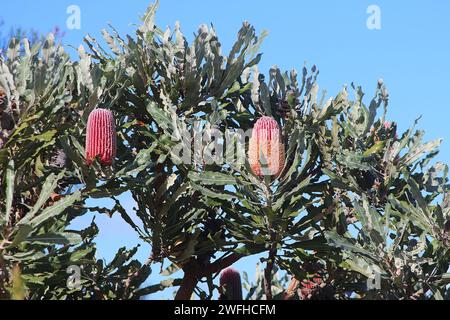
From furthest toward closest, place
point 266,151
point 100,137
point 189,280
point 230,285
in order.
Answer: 1. point 230,285
2. point 189,280
3. point 266,151
4. point 100,137

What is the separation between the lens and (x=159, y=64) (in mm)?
7801

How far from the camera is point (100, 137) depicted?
643 cm

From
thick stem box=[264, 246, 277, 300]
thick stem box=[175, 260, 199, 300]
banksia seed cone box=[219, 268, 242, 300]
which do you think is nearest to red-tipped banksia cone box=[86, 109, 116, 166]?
thick stem box=[175, 260, 199, 300]

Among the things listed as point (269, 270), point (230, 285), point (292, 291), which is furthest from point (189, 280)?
point (292, 291)

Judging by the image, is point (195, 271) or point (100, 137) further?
point (195, 271)

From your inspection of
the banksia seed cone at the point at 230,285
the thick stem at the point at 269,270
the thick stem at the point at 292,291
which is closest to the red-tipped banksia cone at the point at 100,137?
the thick stem at the point at 269,270

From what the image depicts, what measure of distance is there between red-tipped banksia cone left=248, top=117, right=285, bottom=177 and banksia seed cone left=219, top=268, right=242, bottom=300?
5.31 ft

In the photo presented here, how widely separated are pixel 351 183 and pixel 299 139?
3.30 ft

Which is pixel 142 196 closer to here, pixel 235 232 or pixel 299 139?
pixel 235 232

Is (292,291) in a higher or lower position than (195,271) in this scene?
lower

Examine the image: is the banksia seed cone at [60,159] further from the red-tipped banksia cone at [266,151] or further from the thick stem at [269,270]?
the thick stem at [269,270]

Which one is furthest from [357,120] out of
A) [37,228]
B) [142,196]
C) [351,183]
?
[37,228]

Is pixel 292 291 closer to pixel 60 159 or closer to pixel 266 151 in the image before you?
pixel 266 151

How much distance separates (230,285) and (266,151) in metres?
1.84
